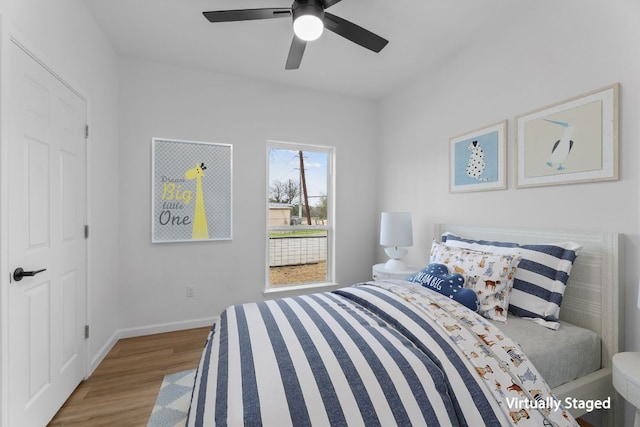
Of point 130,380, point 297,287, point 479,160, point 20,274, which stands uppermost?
point 479,160

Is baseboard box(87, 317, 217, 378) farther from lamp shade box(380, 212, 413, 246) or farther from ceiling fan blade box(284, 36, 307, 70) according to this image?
ceiling fan blade box(284, 36, 307, 70)

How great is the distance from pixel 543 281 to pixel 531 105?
1227 millimetres

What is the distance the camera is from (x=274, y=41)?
2533mm

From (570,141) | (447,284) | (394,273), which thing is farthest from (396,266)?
(570,141)

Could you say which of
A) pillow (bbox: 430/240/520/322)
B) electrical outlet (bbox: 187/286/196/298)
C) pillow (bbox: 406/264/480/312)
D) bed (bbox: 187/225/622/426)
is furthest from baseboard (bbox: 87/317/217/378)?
pillow (bbox: 430/240/520/322)

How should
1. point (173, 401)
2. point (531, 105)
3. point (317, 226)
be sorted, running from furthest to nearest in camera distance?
point (317, 226), point (531, 105), point (173, 401)

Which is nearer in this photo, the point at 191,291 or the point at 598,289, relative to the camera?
the point at 598,289

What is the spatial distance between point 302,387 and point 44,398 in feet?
5.64

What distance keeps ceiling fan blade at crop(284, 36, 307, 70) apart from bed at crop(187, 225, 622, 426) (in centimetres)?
173

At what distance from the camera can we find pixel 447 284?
180 centimetres

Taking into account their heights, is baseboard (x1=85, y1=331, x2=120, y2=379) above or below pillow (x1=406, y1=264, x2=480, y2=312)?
below

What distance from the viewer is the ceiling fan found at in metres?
1.72

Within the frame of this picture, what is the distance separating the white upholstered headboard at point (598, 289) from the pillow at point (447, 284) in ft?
2.02

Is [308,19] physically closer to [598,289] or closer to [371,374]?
[371,374]
